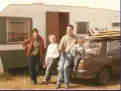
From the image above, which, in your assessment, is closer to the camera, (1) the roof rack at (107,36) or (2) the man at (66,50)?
(2) the man at (66,50)

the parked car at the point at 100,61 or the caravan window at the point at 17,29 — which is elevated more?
the caravan window at the point at 17,29

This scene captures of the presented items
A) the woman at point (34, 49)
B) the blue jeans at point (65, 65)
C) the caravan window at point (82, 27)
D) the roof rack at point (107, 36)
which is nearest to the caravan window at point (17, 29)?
the woman at point (34, 49)

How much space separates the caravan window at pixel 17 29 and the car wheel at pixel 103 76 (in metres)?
3.13

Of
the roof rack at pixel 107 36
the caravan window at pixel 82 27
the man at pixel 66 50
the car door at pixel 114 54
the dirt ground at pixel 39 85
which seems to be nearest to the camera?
the man at pixel 66 50

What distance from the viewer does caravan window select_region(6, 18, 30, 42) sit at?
37.2ft

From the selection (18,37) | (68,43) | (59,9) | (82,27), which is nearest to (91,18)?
(82,27)

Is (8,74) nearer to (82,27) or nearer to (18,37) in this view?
(18,37)

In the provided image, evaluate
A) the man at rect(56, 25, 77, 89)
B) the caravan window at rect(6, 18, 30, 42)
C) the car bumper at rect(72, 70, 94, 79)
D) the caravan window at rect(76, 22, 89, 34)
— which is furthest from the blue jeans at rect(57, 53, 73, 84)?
the caravan window at rect(76, 22, 89, 34)

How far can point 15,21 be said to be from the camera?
37.6ft

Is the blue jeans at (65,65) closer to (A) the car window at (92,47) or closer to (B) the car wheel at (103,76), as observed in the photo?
(A) the car window at (92,47)

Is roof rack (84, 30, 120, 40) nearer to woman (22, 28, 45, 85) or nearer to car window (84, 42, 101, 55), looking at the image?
car window (84, 42, 101, 55)

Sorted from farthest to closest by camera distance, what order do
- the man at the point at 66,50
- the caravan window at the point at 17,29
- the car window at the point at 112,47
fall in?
the caravan window at the point at 17,29
the car window at the point at 112,47
the man at the point at 66,50

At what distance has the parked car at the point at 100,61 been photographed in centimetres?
952

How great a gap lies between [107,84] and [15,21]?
12.1 feet
